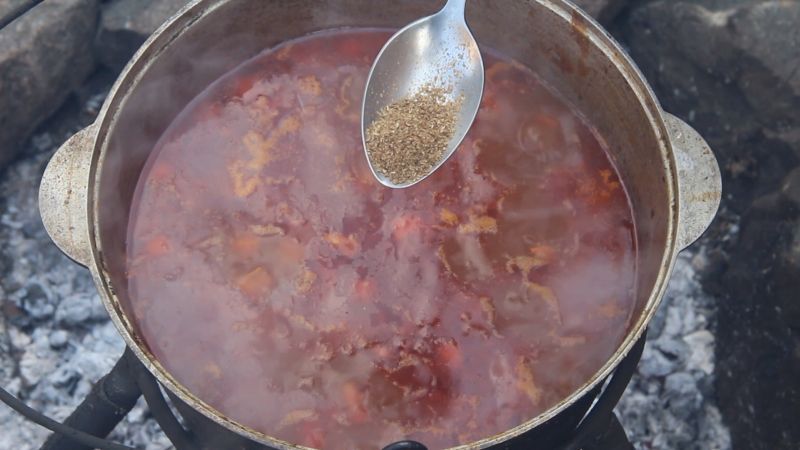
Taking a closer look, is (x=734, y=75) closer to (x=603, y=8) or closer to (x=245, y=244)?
(x=603, y=8)

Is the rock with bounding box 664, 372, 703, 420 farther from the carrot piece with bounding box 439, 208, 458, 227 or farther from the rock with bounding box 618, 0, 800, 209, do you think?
the carrot piece with bounding box 439, 208, 458, 227

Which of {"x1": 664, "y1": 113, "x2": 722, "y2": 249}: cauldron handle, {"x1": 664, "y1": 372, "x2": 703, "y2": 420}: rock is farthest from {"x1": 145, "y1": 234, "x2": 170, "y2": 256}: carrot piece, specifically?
{"x1": 664, "y1": 372, "x2": 703, "y2": 420}: rock

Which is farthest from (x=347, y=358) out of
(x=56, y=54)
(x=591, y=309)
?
(x=56, y=54)

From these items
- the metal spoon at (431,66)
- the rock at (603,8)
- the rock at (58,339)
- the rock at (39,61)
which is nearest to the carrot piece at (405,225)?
the metal spoon at (431,66)

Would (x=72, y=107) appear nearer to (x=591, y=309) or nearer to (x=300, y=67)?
(x=300, y=67)

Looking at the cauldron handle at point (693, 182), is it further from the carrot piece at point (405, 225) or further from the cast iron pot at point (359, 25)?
the carrot piece at point (405, 225)

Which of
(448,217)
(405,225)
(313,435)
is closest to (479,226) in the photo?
(448,217)
